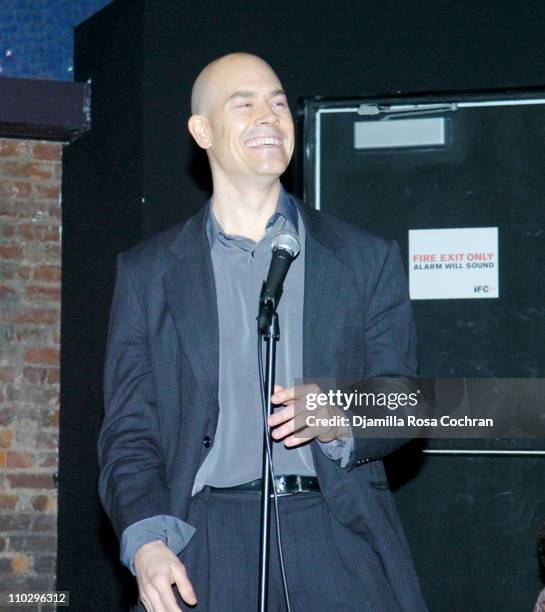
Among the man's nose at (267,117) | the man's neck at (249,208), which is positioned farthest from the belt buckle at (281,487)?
the man's nose at (267,117)

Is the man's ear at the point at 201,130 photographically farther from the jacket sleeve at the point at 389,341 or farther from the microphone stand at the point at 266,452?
the microphone stand at the point at 266,452

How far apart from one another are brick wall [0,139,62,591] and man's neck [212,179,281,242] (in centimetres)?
288

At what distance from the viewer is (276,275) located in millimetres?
2156

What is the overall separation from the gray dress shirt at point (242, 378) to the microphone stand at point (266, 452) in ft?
0.69

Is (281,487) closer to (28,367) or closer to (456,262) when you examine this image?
(456,262)

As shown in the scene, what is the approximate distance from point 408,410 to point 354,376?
0.15 metres

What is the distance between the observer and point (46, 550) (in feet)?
17.3

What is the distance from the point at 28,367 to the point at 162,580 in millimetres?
3307

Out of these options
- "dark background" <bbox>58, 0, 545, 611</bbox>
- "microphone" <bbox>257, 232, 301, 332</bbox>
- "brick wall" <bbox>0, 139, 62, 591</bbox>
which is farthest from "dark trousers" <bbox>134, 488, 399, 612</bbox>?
"brick wall" <bbox>0, 139, 62, 591</bbox>

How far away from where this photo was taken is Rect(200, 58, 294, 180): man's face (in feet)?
8.23

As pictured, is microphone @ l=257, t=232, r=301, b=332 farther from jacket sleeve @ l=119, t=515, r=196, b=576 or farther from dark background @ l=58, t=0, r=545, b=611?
dark background @ l=58, t=0, r=545, b=611

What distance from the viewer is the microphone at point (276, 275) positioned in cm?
208

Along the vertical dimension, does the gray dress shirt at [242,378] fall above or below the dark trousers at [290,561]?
above

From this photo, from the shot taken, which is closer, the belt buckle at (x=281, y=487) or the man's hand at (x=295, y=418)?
the man's hand at (x=295, y=418)
